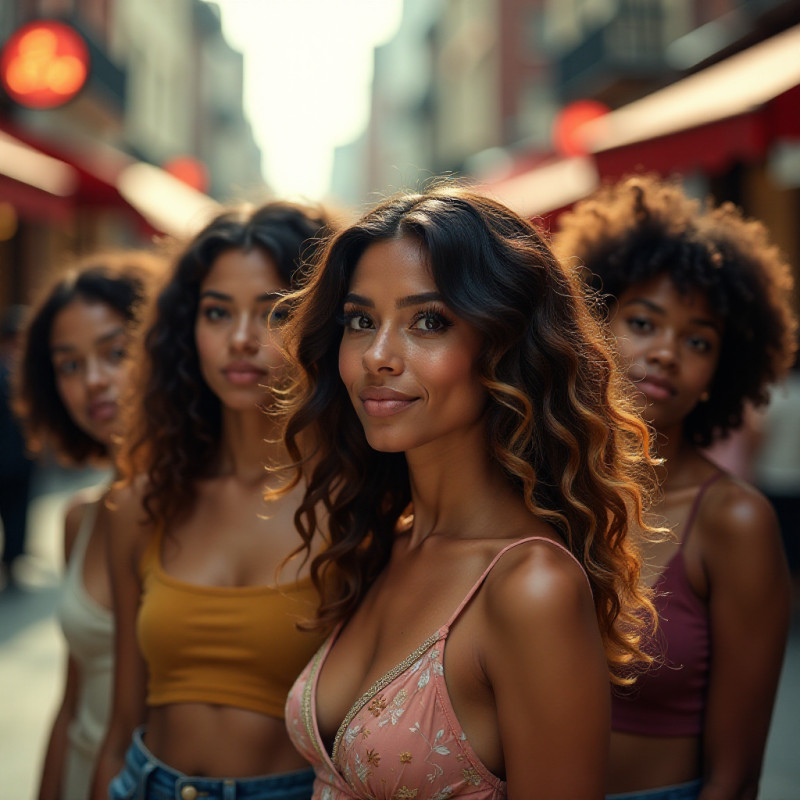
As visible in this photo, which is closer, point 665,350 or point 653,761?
point 653,761

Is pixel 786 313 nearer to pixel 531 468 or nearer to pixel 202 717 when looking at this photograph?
pixel 531 468

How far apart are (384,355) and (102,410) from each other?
5.49ft

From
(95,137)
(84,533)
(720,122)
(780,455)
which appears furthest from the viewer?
(95,137)

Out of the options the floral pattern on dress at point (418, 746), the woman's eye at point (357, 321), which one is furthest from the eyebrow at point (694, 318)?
the floral pattern on dress at point (418, 746)

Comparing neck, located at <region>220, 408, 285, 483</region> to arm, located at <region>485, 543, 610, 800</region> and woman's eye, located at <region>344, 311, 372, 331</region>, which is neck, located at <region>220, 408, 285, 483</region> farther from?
arm, located at <region>485, 543, 610, 800</region>

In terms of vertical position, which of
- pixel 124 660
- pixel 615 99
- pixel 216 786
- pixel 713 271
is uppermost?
pixel 615 99

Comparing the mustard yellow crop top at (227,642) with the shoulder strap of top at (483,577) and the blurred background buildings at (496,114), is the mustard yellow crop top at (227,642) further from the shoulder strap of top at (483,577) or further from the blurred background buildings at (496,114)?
the blurred background buildings at (496,114)

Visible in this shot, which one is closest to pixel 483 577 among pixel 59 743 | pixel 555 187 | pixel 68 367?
pixel 59 743

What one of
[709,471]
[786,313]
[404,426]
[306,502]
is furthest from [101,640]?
[786,313]

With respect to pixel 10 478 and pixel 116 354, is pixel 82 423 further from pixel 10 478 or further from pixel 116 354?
pixel 10 478

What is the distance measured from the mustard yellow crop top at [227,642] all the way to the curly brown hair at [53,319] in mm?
1050

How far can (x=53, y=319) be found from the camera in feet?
10.8

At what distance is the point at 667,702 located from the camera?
218 cm

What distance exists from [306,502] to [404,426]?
0.50 meters
